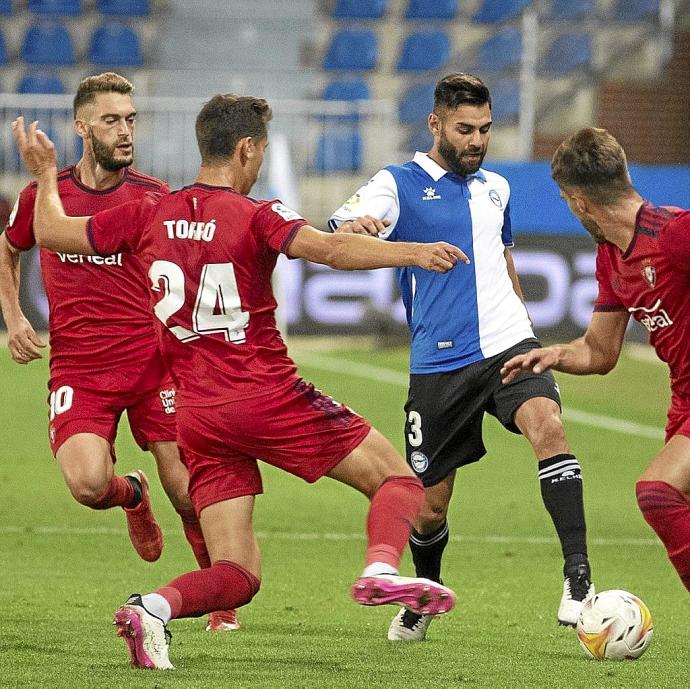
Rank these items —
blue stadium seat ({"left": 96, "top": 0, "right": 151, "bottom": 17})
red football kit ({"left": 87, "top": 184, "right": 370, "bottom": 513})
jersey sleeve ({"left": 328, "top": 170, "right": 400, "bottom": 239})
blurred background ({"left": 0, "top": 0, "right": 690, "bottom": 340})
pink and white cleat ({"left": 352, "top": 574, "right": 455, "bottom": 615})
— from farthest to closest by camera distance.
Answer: blue stadium seat ({"left": 96, "top": 0, "right": 151, "bottom": 17}) → blurred background ({"left": 0, "top": 0, "right": 690, "bottom": 340}) → jersey sleeve ({"left": 328, "top": 170, "right": 400, "bottom": 239}) → red football kit ({"left": 87, "top": 184, "right": 370, "bottom": 513}) → pink and white cleat ({"left": 352, "top": 574, "right": 455, "bottom": 615})

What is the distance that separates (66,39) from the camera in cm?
2344

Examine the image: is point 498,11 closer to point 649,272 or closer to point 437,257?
point 649,272

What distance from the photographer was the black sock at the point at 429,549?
20.8 ft

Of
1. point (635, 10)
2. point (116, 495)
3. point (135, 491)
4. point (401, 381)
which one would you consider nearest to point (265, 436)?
point (116, 495)

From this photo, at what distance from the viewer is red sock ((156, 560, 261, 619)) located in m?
4.94

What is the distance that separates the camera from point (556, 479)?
19.2 ft

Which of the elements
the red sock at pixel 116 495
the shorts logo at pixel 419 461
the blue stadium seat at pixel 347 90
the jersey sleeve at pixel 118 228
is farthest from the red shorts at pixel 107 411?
A: the blue stadium seat at pixel 347 90

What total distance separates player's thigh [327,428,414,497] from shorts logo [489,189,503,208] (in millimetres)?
1715

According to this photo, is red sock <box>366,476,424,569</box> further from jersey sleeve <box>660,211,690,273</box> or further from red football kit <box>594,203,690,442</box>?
jersey sleeve <box>660,211,690,273</box>

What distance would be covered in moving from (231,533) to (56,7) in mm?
20077

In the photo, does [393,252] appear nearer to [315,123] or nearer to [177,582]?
[177,582]

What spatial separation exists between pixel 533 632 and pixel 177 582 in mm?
1794

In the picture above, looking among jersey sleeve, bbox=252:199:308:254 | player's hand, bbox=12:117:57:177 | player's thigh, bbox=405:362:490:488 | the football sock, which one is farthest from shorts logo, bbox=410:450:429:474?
player's hand, bbox=12:117:57:177

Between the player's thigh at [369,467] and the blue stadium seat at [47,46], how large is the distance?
63.3 ft
